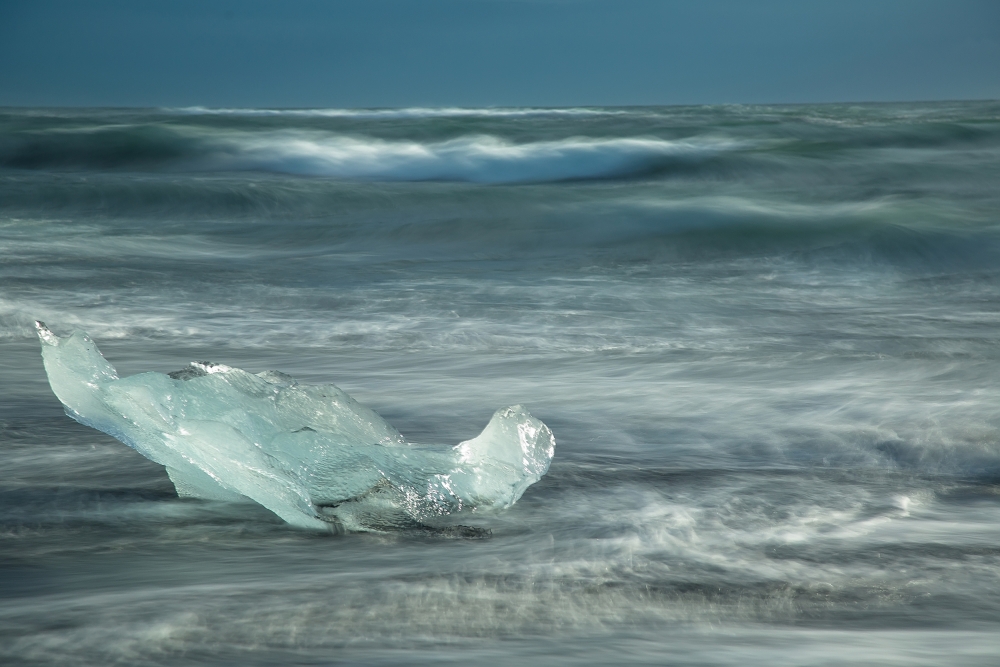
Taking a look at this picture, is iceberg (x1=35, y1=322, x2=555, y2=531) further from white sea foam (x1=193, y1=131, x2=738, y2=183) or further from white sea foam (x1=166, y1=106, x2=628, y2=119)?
white sea foam (x1=166, y1=106, x2=628, y2=119)

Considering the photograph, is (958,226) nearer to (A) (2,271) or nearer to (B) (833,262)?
(B) (833,262)

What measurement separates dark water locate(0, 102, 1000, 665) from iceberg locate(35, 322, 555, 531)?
6 cm

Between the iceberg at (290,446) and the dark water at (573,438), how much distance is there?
6 centimetres

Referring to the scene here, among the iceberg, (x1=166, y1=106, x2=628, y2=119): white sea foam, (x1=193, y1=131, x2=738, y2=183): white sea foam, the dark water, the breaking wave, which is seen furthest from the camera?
(x1=166, y1=106, x2=628, y2=119): white sea foam

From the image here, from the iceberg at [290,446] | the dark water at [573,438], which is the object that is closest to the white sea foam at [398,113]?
the dark water at [573,438]

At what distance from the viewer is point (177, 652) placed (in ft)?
3.87

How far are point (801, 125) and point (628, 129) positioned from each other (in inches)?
103

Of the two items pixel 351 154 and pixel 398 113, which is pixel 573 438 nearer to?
pixel 351 154

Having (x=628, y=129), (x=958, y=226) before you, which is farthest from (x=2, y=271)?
(x=628, y=129)

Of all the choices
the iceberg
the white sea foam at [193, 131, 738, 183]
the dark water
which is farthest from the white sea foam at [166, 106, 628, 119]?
the iceberg

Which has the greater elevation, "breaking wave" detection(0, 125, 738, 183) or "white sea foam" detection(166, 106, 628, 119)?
"white sea foam" detection(166, 106, 628, 119)

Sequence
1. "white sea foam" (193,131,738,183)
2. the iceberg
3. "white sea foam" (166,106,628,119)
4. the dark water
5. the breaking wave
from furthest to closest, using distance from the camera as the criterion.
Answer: "white sea foam" (166,106,628,119) < the breaking wave < "white sea foam" (193,131,738,183) < the iceberg < the dark water

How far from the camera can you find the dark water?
128 centimetres

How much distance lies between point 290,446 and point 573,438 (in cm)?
83
